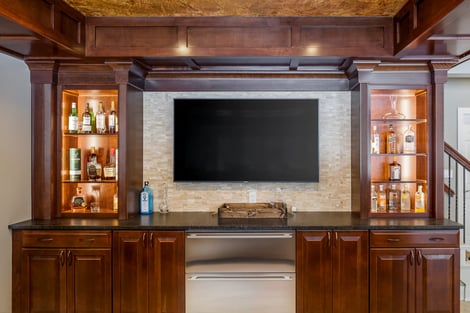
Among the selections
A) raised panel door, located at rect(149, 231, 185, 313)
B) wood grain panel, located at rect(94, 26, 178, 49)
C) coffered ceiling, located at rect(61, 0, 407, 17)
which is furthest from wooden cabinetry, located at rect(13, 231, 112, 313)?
coffered ceiling, located at rect(61, 0, 407, 17)

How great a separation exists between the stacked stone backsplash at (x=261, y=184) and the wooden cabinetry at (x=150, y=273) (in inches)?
28.6

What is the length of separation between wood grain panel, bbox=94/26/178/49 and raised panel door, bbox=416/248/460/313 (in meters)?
2.67

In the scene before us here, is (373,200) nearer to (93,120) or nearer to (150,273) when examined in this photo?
(150,273)

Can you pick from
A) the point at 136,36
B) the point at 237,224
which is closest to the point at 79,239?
the point at 237,224

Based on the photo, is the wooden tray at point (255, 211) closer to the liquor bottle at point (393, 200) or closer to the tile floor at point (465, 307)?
the liquor bottle at point (393, 200)

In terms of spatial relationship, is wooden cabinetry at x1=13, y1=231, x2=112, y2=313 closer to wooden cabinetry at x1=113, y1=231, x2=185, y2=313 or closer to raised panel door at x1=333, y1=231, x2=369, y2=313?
wooden cabinetry at x1=113, y1=231, x2=185, y2=313

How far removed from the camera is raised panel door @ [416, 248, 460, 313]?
2.84 m

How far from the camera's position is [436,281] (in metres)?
2.85

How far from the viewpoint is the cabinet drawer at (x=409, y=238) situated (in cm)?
284

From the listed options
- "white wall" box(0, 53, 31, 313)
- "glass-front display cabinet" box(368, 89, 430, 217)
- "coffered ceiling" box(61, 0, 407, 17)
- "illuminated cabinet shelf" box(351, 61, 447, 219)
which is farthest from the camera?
"glass-front display cabinet" box(368, 89, 430, 217)

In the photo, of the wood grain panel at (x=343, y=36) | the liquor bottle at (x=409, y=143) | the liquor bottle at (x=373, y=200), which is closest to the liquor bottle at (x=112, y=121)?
the wood grain panel at (x=343, y=36)

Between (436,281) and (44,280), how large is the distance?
10.4ft

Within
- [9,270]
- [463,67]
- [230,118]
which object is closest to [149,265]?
[9,270]

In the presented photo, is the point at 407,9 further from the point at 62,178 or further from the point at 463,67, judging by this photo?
the point at 62,178
